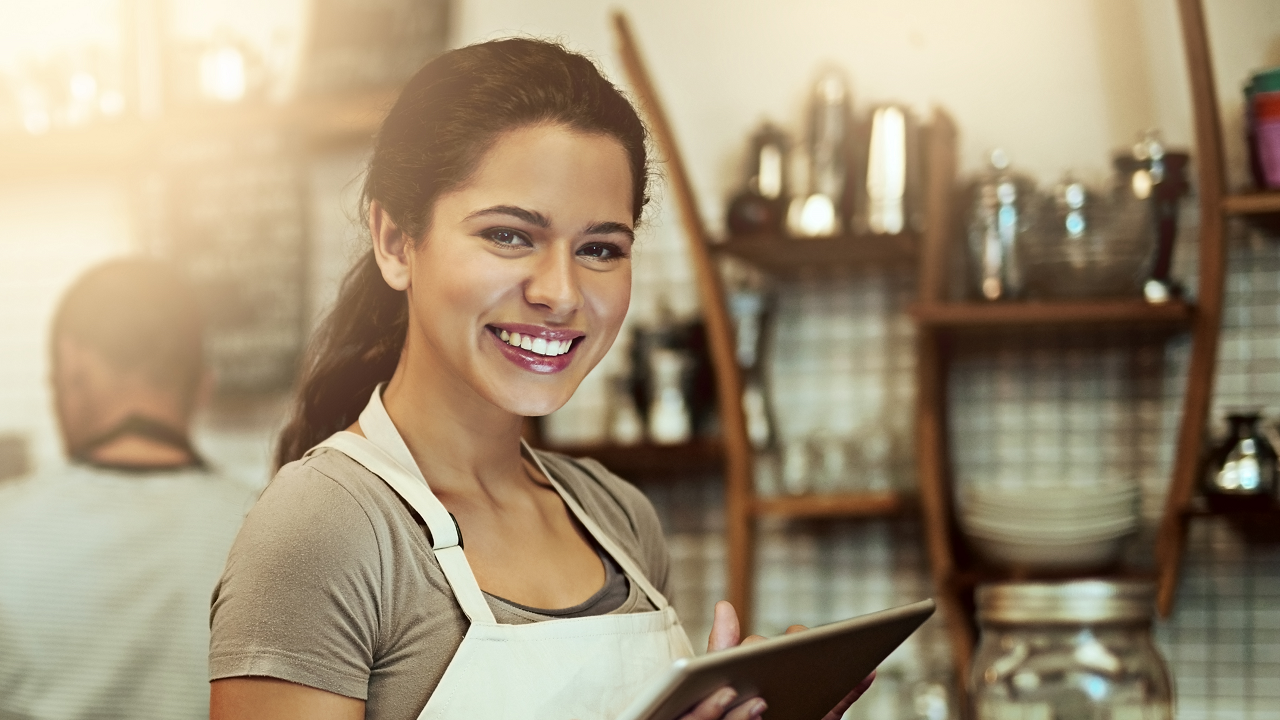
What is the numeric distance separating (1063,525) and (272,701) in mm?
1703

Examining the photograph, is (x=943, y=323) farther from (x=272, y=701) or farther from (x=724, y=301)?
(x=272, y=701)

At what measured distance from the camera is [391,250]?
4.12ft

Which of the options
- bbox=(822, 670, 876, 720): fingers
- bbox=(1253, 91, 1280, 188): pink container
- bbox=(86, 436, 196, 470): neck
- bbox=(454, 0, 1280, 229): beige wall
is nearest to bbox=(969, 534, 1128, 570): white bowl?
bbox=(1253, 91, 1280, 188): pink container

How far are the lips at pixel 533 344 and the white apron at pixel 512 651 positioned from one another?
5.8 inches

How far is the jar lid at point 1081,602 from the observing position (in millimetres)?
1617

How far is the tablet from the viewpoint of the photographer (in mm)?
913

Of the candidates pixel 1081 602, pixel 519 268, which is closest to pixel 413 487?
pixel 519 268

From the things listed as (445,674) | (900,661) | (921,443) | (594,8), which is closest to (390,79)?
(594,8)

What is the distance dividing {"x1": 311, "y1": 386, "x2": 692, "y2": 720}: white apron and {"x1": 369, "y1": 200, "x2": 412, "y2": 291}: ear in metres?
0.14

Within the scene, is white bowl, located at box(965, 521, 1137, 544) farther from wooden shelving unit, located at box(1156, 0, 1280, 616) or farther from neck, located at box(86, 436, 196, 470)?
neck, located at box(86, 436, 196, 470)

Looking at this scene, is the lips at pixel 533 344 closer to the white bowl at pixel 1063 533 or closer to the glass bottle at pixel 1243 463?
the white bowl at pixel 1063 533

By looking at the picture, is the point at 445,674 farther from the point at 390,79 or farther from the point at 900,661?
the point at 390,79

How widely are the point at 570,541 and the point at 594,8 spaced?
82.9 inches

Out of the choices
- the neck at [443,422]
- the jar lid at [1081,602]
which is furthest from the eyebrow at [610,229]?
the jar lid at [1081,602]
